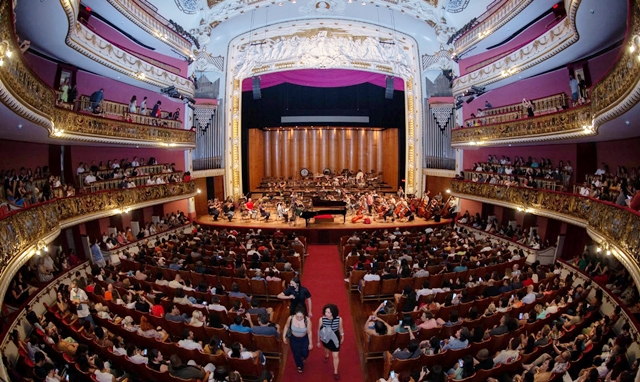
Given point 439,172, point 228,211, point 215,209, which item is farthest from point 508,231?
point 215,209

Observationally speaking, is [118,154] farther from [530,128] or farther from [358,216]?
[530,128]

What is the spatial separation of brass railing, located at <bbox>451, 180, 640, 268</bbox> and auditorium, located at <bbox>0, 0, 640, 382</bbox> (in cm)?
8

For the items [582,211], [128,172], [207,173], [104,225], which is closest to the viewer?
[582,211]

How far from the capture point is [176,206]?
20906 millimetres

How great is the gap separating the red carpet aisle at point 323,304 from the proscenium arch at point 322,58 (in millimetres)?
10996

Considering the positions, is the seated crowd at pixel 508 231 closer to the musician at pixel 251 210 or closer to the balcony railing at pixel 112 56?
the musician at pixel 251 210

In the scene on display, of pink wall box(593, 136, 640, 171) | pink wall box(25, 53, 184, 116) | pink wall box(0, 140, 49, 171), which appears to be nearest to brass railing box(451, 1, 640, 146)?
pink wall box(593, 136, 640, 171)

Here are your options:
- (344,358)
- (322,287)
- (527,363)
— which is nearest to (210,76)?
(322,287)

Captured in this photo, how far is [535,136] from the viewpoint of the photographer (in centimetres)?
1397

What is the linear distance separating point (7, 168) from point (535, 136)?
18.1m

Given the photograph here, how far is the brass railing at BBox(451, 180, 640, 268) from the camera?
770cm

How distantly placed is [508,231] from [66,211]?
17.0 meters

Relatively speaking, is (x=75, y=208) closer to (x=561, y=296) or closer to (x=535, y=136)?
(x=561, y=296)

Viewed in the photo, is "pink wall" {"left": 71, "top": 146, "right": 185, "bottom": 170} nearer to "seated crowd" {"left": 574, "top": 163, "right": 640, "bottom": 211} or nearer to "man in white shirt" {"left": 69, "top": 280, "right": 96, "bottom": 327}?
"man in white shirt" {"left": 69, "top": 280, "right": 96, "bottom": 327}
